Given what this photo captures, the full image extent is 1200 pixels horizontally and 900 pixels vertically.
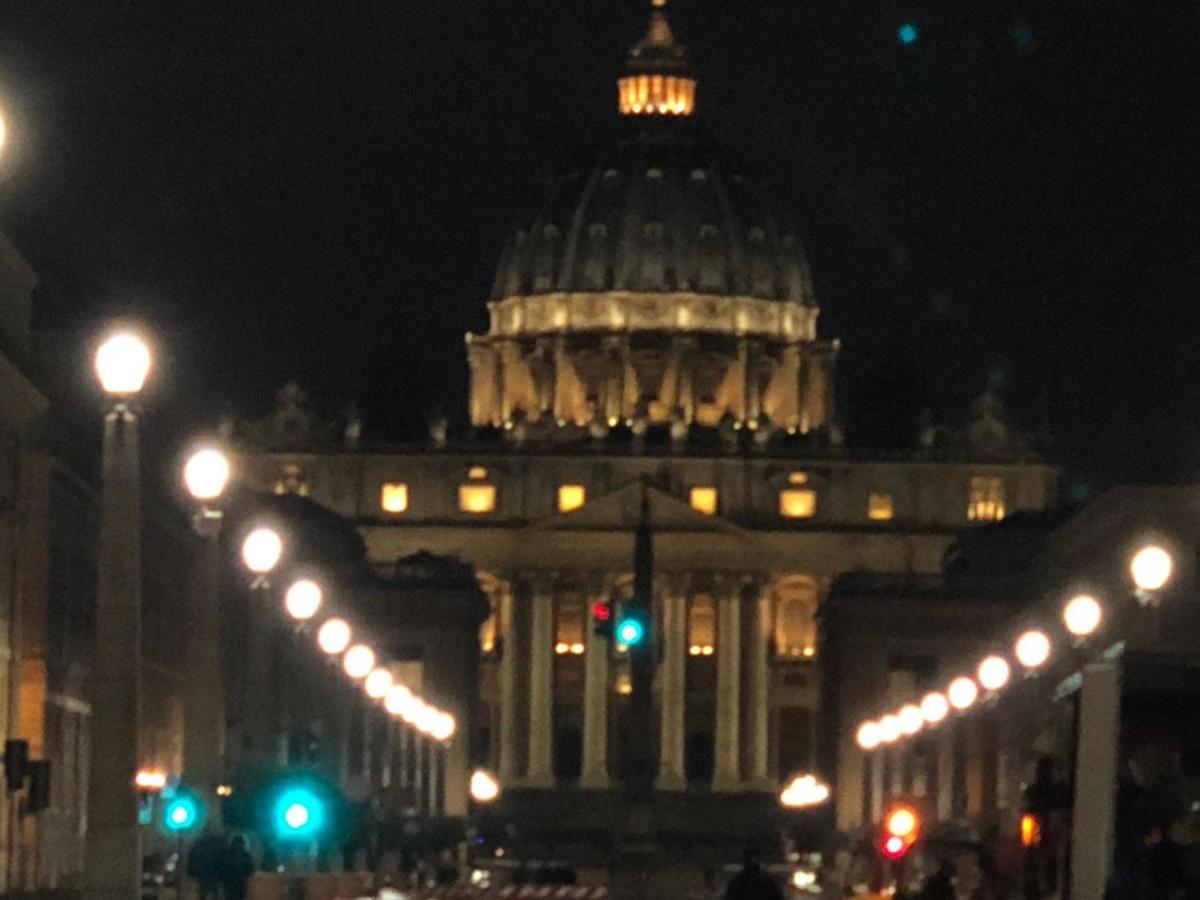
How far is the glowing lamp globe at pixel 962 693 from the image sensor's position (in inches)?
2975

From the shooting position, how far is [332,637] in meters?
65.7

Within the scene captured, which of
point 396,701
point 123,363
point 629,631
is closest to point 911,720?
point 396,701

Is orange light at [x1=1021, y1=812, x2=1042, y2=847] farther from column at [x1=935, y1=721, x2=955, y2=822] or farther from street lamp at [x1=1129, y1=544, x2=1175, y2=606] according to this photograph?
column at [x1=935, y1=721, x2=955, y2=822]

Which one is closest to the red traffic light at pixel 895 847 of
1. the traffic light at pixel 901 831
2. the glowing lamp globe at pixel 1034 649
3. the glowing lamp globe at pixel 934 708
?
the traffic light at pixel 901 831

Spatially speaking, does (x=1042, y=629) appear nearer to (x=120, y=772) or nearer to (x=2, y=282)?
(x=2, y=282)

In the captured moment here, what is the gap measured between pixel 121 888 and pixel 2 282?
1283 inches

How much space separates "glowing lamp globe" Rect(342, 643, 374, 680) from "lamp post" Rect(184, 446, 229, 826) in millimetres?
28124

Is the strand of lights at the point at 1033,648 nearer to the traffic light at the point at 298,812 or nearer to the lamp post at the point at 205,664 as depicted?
the lamp post at the point at 205,664

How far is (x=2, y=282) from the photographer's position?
65688 millimetres

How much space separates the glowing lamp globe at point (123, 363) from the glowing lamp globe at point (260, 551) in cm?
1122

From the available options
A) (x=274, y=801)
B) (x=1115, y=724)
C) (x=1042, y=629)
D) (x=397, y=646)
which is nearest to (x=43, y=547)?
(x=1042, y=629)

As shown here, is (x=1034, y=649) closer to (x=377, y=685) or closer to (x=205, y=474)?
(x=205, y=474)

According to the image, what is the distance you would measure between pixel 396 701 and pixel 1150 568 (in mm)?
56189

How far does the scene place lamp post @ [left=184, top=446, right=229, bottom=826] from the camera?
3941 cm
